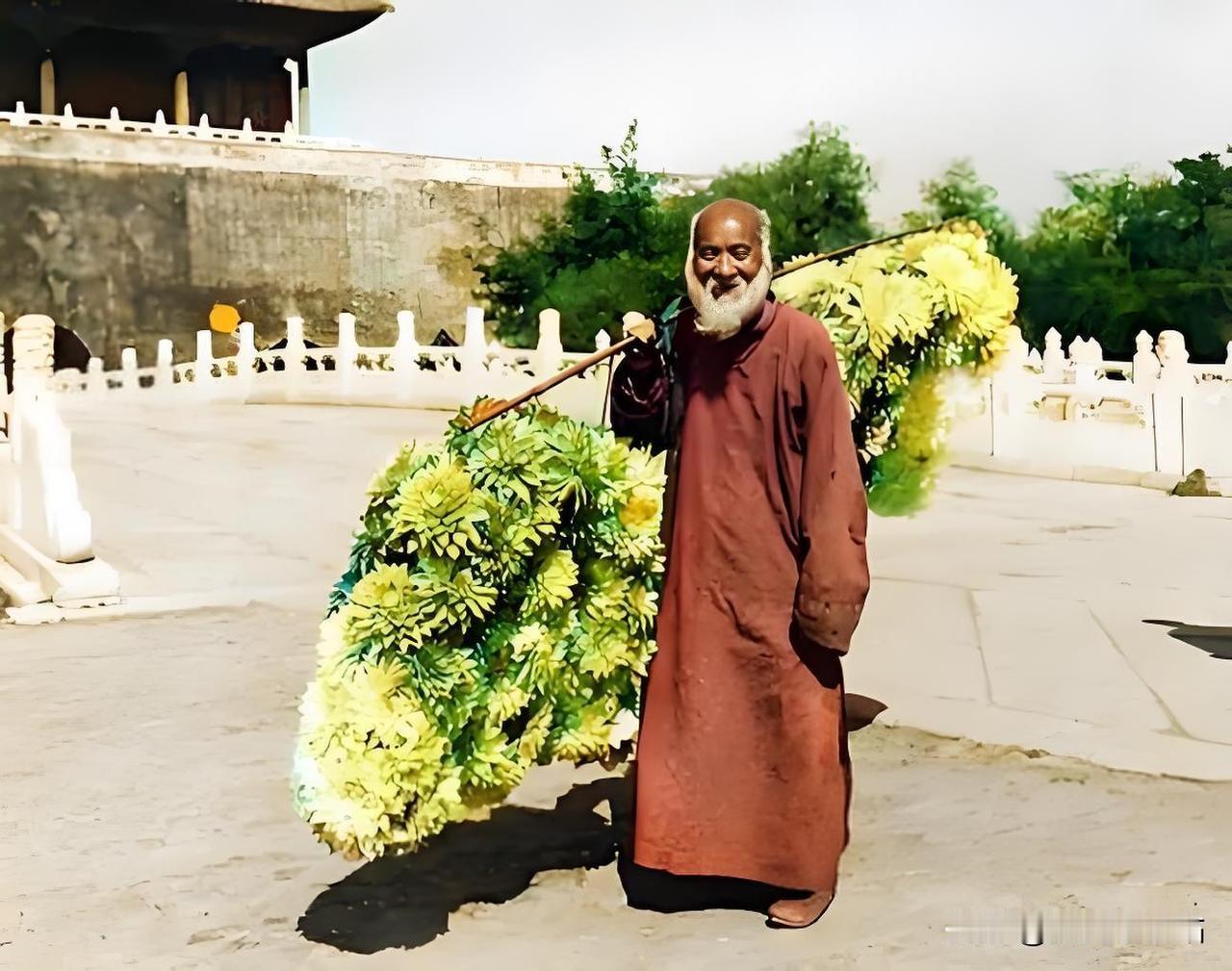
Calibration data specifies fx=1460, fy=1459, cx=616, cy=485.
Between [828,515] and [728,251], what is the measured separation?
27.0 inches

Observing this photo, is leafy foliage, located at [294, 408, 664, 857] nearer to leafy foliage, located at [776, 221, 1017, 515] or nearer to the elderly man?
the elderly man

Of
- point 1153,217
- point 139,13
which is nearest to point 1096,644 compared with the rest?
point 1153,217

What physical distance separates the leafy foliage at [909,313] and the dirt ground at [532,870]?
4.25 ft

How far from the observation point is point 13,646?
7.44m

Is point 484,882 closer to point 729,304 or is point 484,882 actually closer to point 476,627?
point 476,627

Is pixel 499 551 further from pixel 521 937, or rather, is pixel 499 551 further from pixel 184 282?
pixel 184 282

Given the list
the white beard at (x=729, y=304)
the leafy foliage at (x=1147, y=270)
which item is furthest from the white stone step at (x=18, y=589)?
the leafy foliage at (x=1147, y=270)

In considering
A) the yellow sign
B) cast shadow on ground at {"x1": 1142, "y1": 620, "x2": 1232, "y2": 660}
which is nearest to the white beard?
cast shadow on ground at {"x1": 1142, "y1": 620, "x2": 1232, "y2": 660}

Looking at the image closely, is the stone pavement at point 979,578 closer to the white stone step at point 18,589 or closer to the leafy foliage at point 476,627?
Result: the white stone step at point 18,589

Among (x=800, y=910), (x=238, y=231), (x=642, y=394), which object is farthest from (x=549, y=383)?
(x=238, y=231)

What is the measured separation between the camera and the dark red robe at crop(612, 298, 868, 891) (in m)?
3.61

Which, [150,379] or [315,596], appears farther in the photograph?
[150,379]

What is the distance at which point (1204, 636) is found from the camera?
6980 mm

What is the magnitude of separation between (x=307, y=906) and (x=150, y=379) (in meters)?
24.9
